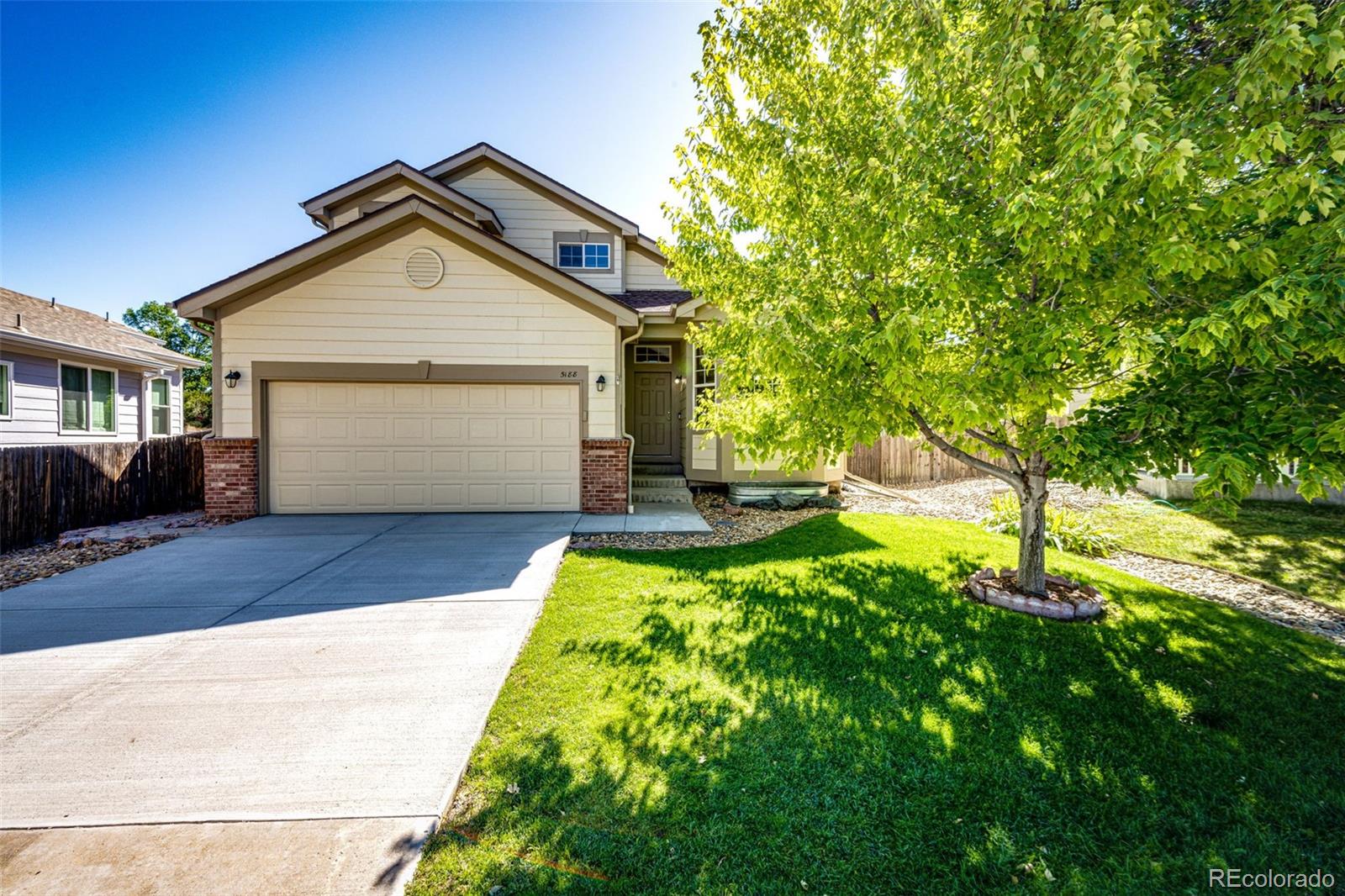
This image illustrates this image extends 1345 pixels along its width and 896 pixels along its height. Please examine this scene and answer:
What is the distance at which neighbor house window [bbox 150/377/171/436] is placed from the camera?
572 inches

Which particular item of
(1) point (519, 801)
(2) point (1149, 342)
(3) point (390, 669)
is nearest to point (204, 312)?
(3) point (390, 669)

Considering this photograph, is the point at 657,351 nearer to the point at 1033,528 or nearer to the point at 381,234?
the point at 381,234

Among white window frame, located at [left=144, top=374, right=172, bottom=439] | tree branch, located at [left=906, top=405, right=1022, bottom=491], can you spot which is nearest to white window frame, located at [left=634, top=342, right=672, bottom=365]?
tree branch, located at [left=906, top=405, right=1022, bottom=491]

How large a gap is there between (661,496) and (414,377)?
196 inches

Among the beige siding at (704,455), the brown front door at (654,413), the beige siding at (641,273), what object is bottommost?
the beige siding at (704,455)

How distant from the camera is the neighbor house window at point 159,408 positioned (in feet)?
47.6

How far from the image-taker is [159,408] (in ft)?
48.9

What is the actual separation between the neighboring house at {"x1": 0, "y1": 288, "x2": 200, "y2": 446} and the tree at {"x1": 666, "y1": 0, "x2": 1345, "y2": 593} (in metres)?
14.1

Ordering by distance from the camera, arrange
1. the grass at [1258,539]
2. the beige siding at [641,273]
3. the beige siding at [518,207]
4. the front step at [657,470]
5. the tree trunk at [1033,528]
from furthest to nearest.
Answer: the beige siding at [641,273], the beige siding at [518,207], the front step at [657,470], the grass at [1258,539], the tree trunk at [1033,528]

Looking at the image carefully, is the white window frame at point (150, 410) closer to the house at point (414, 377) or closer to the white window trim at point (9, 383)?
the white window trim at point (9, 383)

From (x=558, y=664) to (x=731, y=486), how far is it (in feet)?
23.2

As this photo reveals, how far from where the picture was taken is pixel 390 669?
11.6 feet

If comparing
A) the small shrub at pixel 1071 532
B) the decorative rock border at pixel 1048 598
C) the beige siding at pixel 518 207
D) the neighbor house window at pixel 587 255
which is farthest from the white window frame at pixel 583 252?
the decorative rock border at pixel 1048 598

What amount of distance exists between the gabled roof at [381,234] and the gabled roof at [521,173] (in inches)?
160
